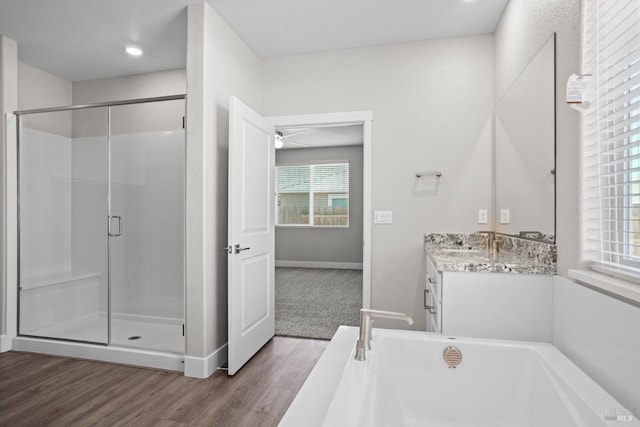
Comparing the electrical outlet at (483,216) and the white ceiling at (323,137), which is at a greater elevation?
the white ceiling at (323,137)

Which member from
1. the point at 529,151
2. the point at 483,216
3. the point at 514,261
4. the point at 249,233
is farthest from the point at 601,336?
the point at 249,233

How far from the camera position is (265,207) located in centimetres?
296

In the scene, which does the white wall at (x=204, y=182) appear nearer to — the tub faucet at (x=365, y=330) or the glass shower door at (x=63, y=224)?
the glass shower door at (x=63, y=224)

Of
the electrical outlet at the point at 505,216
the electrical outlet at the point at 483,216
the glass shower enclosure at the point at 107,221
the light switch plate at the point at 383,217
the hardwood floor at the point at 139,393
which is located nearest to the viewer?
the hardwood floor at the point at 139,393

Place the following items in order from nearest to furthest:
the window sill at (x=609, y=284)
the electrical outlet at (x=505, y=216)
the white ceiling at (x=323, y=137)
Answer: the window sill at (x=609, y=284) < the electrical outlet at (x=505, y=216) < the white ceiling at (x=323, y=137)

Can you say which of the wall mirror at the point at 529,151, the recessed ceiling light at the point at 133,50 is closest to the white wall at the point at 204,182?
the recessed ceiling light at the point at 133,50

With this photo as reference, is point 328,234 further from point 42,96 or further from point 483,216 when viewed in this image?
point 42,96

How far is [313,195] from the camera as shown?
7.01 metres

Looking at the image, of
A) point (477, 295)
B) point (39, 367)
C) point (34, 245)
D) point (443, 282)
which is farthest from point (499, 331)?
point (34, 245)

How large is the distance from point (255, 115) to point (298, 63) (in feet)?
2.60

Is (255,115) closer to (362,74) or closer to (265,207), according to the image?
(265,207)

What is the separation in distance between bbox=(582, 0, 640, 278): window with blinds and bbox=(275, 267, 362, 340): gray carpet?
2332mm

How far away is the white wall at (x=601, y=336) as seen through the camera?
3.37 ft

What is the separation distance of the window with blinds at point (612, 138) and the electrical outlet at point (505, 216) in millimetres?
988
